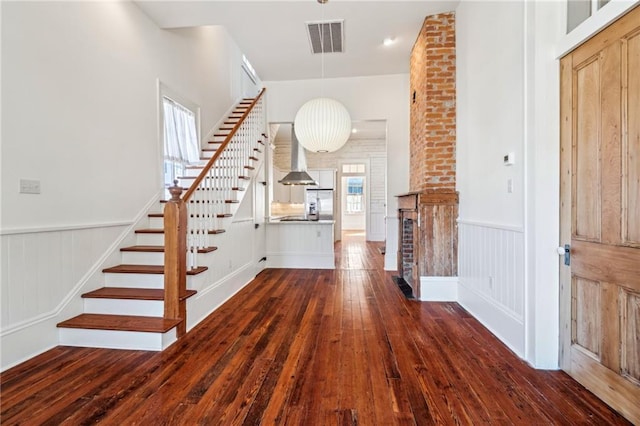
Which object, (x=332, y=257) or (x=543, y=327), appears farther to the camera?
(x=332, y=257)

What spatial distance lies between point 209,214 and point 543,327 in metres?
3.32

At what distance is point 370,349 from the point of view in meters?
2.43

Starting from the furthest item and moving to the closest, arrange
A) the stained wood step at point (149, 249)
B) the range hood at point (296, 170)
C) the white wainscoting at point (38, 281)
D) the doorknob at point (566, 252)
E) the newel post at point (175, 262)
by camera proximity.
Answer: the range hood at point (296, 170) < the stained wood step at point (149, 249) < the newel post at point (175, 262) < the white wainscoting at point (38, 281) < the doorknob at point (566, 252)

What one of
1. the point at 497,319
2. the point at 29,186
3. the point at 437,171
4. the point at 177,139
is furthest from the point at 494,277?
the point at 177,139

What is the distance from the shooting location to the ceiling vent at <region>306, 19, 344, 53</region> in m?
3.92

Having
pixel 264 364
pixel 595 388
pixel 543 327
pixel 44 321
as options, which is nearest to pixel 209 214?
pixel 44 321

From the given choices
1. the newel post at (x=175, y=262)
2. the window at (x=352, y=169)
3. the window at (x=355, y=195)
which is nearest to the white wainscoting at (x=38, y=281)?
the newel post at (x=175, y=262)

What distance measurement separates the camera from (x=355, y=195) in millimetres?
12406

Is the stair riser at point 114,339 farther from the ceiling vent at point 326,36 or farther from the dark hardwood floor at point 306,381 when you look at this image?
the ceiling vent at point 326,36

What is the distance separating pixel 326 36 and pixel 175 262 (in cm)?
352

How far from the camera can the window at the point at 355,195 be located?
12250mm

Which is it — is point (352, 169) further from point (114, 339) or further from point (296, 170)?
point (114, 339)

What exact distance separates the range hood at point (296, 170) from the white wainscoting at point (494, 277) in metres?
4.40

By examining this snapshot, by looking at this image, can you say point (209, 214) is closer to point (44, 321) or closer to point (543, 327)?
point (44, 321)
